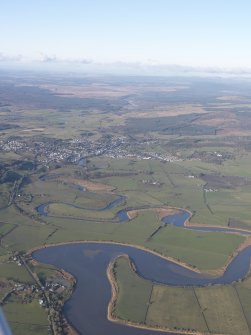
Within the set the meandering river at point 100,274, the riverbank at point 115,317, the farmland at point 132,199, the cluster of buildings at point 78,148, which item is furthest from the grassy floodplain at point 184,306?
the cluster of buildings at point 78,148

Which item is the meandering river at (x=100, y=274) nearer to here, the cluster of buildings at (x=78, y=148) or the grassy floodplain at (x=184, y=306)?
the grassy floodplain at (x=184, y=306)

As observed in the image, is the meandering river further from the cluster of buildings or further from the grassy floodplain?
the cluster of buildings

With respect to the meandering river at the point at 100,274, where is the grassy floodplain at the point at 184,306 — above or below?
above

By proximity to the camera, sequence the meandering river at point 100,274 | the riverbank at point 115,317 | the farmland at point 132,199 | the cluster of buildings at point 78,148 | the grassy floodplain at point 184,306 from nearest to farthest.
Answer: the riverbank at point 115,317 → the grassy floodplain at point 184,306 → the meandering river at point 100,274 → the farmland at point 132,199 → the cluster of buildings at point 78,148

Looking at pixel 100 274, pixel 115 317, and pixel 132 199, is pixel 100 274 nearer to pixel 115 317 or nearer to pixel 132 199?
pixel 115 317

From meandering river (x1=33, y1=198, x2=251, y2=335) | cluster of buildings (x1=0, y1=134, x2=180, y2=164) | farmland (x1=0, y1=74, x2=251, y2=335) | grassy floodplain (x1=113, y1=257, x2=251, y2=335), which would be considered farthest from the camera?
cluster of buildings (x1=0, y1=134, x2=180, y2=164)

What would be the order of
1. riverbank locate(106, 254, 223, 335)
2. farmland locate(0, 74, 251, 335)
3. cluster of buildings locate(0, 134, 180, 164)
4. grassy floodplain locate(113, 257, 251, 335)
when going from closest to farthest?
riverbank locate(106, 254, 223, 335)
grassy floodplain locate(113, 257, 251, 335)
farmland locate(0, 74, 251, 335)
cluster of buildings locate(0, 134, 180, 164)

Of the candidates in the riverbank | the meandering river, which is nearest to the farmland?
the riverbank

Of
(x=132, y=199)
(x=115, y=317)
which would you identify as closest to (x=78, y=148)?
(x=132, y=199)

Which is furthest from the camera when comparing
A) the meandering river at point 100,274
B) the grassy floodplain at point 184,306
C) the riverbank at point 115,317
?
the meandering river at point 100,274

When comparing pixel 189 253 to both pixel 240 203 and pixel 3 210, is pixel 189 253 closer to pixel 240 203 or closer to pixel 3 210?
pixel 240 203

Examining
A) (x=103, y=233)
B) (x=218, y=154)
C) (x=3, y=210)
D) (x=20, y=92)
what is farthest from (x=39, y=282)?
(x=20, y=92)

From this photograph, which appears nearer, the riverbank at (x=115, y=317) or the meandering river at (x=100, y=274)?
the riverbank at (x=115, y=317)
